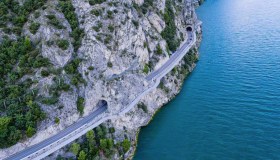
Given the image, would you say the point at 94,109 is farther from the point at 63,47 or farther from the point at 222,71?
the point at 222,71

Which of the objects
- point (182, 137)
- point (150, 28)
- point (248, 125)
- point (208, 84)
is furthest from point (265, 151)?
point (150, 28)

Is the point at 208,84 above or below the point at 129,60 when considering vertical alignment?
below

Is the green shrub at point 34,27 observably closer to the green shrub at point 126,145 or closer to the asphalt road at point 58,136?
the asphalt road at point 58,136

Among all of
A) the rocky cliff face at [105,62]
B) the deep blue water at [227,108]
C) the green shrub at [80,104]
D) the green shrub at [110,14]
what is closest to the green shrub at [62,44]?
the rocky cliff face at [105,62]

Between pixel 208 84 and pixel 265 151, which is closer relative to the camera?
pixel 265 151

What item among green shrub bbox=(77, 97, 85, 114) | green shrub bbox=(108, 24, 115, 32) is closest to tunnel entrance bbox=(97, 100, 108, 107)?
green shrub bbox=(77, 97, 85, 114)

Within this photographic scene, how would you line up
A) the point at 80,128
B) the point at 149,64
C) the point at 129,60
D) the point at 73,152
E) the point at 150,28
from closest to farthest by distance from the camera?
the point at 73,152 < the point at 80,128 < the point at 129,60 < the point at 149,64 < the point at 150,28

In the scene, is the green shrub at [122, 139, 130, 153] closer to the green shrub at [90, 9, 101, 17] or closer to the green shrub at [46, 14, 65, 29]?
the green shrub at [46, 14, 65, 29]
